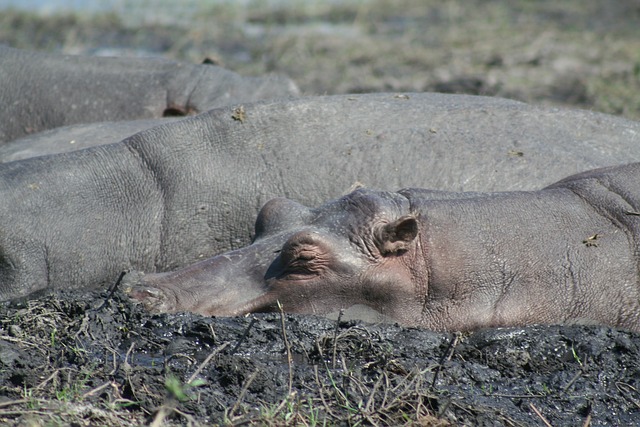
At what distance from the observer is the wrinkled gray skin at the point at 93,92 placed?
8273mm

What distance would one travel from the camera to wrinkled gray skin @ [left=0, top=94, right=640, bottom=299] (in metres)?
6.41

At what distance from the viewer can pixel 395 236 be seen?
5.53 m

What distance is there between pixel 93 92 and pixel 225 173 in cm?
209

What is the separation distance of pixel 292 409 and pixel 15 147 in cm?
408

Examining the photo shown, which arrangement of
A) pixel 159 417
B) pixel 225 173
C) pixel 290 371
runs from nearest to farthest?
pixel 159 417 → pixel 290 371 → pixel 225 173

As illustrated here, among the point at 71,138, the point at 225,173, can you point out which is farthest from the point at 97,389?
the point at 71,138

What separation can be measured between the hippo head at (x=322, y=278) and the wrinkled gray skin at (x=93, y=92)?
2.91 m

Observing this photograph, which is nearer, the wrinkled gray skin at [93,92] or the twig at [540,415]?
the twig at [540,415]

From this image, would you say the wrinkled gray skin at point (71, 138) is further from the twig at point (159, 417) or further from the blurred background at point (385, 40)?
the twig at point (159, 417)

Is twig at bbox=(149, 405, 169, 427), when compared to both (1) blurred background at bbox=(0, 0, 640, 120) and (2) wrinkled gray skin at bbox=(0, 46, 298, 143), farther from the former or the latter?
(1) blurred background at bbox=(0, 0, 640, 120)

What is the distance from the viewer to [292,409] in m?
4.27

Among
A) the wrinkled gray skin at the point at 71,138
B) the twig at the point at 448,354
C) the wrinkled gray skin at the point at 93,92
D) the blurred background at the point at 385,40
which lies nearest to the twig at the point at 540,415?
the twig at the point at 448,354

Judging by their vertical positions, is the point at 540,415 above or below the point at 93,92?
below

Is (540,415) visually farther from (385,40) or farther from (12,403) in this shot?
(385,40)
